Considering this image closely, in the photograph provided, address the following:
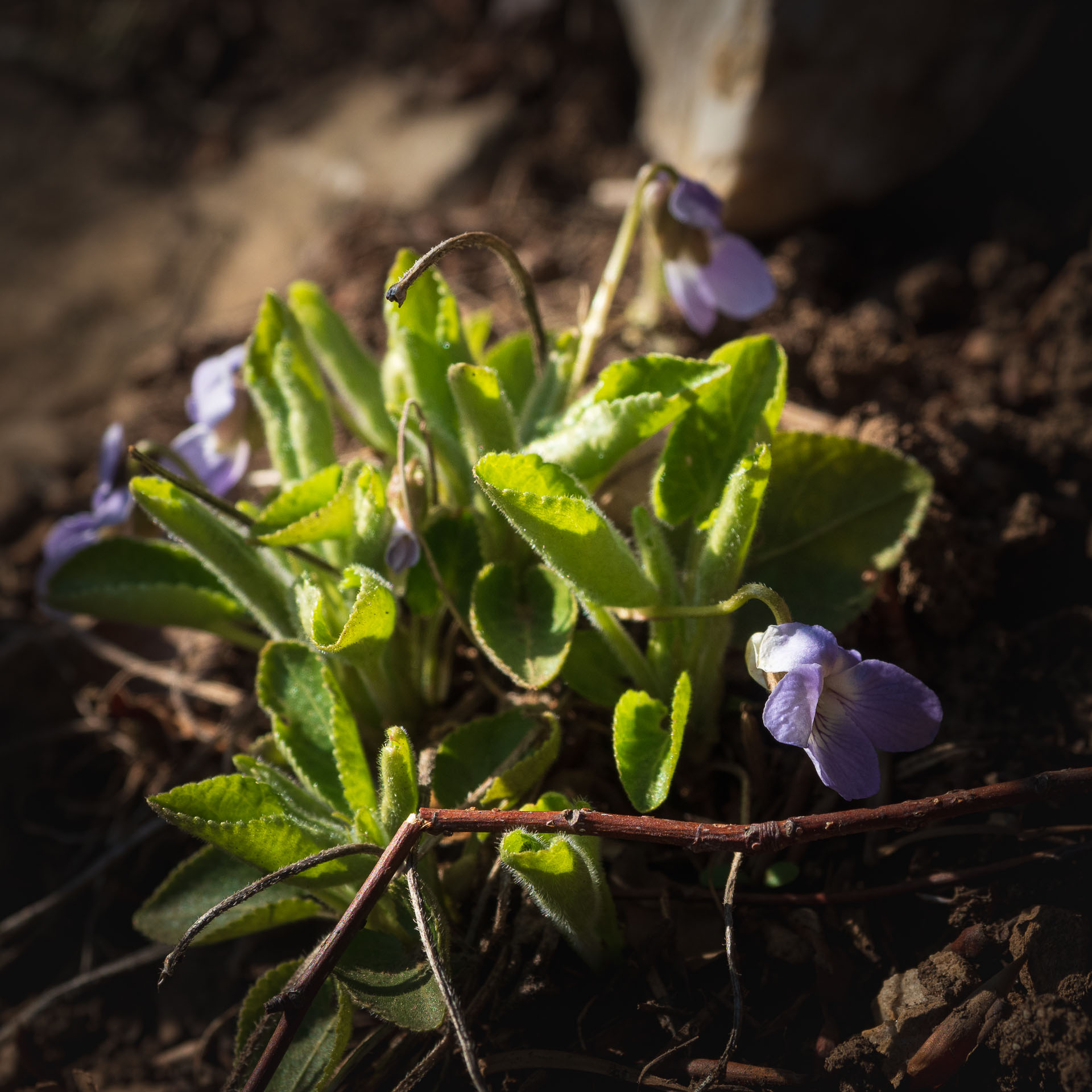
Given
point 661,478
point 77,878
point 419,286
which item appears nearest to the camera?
point 661,478

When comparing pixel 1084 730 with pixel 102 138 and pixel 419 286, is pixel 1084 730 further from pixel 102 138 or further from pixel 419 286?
pixel 102 138

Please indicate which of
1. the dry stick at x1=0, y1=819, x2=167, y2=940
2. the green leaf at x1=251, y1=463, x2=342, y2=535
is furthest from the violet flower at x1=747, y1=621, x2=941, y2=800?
the dry stick at x1=0, y1=819, x2=167, y2=940

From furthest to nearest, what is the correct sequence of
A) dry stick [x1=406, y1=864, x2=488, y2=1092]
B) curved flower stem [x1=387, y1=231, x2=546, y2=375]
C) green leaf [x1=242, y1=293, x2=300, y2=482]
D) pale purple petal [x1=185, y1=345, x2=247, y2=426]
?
pale purple petal [x1=185, y1=345, x2=247, y2=426] → green leaf [x1=242, y1=293, x2=300, y2=482] → curved flower stem [x1=387, y1=231, x2=546, y2=375] → dry stick [x1=406, y1=864, x2=488, y2=1092]

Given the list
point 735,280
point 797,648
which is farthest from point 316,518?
point 735,280

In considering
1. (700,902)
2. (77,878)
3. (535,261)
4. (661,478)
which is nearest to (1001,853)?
(700,902)

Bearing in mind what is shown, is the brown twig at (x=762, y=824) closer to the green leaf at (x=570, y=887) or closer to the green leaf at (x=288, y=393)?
the green leaf at (x=570, y=887)

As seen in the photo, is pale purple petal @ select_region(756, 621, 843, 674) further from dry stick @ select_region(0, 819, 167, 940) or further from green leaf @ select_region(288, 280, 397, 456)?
dry stick @ select_region(0, 819, 167, 940)
